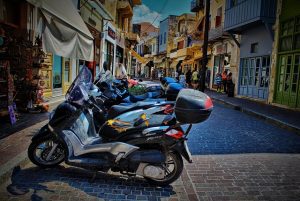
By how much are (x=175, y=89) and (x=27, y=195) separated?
2808mm

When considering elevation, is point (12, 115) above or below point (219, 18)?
below

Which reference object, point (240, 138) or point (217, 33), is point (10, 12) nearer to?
point (240, 138)

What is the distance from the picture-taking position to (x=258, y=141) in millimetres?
6699

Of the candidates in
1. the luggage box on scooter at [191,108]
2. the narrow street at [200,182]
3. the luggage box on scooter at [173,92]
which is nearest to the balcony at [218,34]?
the narrow street at [200,182]

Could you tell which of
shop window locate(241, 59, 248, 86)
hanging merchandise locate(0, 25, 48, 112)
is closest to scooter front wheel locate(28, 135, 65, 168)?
hanging merchandise locate(0, 25, 48, 112)

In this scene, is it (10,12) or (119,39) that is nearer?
(10,12)

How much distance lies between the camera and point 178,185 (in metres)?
4.02

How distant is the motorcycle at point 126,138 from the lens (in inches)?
149

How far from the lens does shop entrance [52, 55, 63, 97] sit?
11.0 meters

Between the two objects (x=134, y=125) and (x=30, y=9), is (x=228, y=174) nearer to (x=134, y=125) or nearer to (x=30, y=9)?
(x=134, y=125)

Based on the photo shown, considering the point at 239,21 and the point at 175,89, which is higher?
the point at 239,21

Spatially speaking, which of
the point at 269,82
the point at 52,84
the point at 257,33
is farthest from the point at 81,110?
the point at 257,33

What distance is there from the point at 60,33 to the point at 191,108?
17.6 ft

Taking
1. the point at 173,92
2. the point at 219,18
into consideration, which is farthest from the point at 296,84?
the point at 219,18
